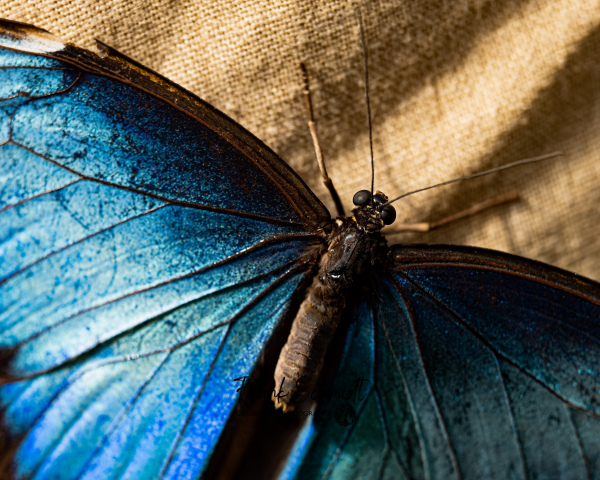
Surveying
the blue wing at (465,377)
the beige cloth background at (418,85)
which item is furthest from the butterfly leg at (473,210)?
the blue wing at (465,377)

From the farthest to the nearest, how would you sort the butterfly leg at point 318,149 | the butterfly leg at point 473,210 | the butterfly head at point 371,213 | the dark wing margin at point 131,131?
A: the butterfly leg at point 473,210 < the butterfly leg at point 318,149 < the butterfly head at point 371,213 < the dark wing margin at point 131,131

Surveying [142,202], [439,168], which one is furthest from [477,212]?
[142,202]

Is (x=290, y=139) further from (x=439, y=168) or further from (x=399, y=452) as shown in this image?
(x=399, y=452)

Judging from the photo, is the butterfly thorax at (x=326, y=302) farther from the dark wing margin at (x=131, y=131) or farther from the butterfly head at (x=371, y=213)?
the dark wing margin at (x=131, y=131)

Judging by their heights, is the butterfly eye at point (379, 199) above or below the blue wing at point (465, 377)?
above

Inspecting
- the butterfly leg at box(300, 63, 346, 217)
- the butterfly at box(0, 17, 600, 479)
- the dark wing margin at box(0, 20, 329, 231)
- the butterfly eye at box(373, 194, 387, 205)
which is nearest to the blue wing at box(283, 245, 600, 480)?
the butterfly at box(0, 17, 600, 479)

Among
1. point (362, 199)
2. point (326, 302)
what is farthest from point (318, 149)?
point (326, 302)

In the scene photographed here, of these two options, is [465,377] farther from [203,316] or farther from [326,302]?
[203,316]
